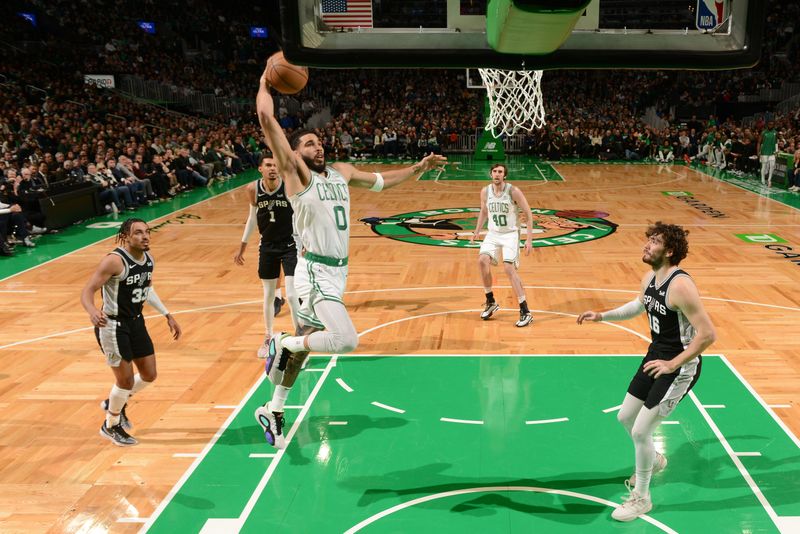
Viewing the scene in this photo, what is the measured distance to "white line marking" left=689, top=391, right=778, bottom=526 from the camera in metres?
4.40

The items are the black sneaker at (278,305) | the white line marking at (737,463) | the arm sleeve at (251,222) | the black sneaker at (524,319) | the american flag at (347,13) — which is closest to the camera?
the american flag at (347,13)

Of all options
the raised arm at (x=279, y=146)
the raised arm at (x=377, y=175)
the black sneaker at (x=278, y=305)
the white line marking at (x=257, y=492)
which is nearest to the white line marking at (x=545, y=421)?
the white line marking at (x=257, y=492)

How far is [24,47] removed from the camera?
28.5m

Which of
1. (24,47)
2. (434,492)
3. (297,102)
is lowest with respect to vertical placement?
(434,492)

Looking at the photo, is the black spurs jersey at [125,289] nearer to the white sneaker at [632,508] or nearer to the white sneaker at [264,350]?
the white sneaker at [264,350]

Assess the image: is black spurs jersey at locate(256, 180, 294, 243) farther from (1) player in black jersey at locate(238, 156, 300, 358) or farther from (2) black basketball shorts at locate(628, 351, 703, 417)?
(2) black basketball shorts at locate(628, 351, 703, 417)

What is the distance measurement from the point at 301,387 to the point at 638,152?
24223mm

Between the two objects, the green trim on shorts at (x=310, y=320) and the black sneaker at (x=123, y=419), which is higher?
the green trim on shorts at (x=310, y=320)

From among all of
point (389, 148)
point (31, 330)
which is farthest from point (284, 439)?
point (389, 148)

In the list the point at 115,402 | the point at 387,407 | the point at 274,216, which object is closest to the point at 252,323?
the point at 274,216

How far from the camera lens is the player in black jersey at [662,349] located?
13.3ft

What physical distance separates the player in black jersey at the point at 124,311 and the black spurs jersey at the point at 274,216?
81.0 inches

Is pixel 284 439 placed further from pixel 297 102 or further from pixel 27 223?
pixel 297 102

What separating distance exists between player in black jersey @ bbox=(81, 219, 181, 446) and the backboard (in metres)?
2.04
